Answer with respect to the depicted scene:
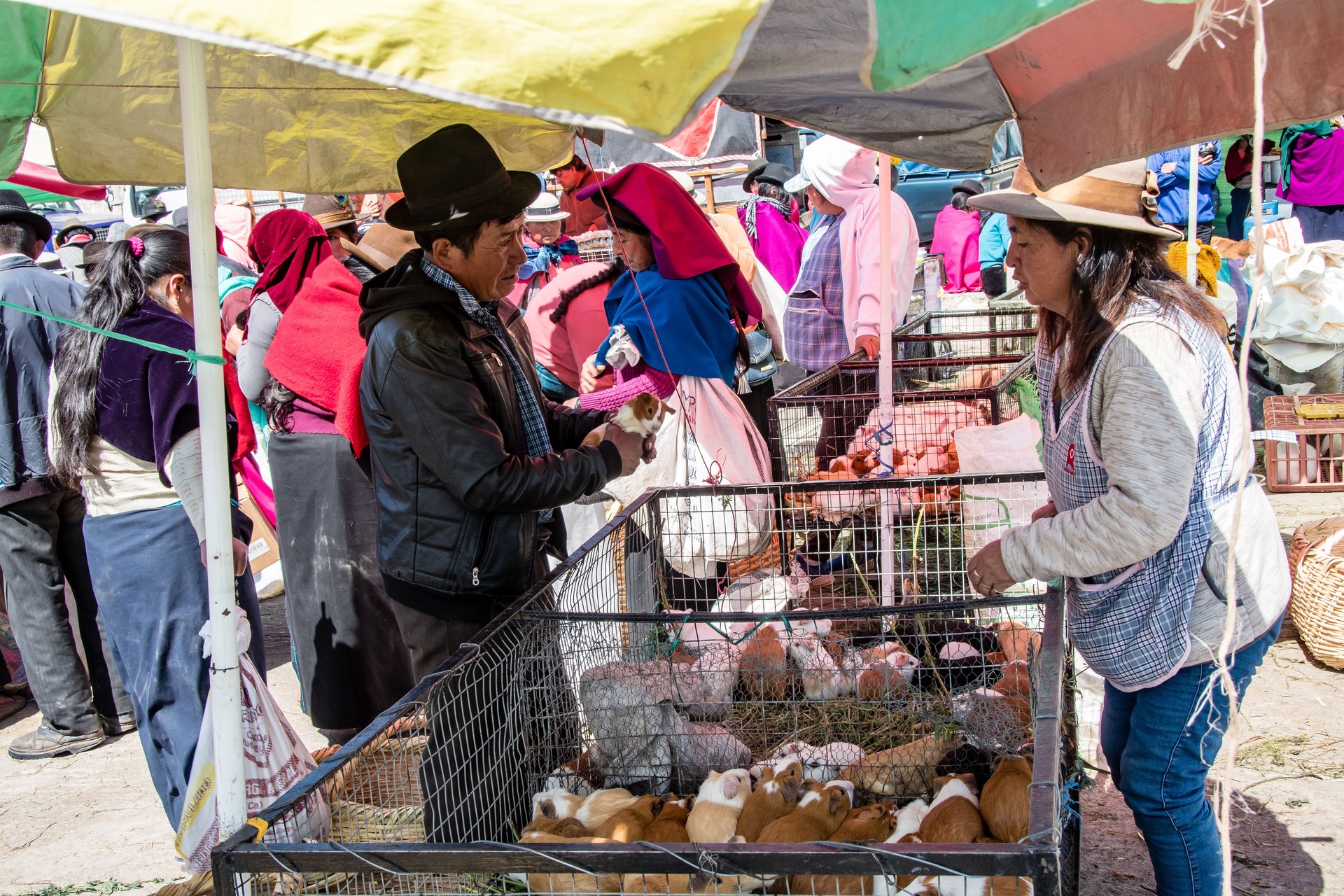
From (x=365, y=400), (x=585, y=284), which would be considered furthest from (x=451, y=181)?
(x=585, y=284)

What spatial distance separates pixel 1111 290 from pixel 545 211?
5967mm

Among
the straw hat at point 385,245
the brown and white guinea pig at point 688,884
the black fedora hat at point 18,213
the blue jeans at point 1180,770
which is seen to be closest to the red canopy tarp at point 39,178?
the black fedora hat at point 18,213

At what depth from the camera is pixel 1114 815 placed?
3.55 metres

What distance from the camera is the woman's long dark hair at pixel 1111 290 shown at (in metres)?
2.13

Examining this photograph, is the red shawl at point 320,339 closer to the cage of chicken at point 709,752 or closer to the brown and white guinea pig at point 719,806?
the cage of chicken at point 709,752

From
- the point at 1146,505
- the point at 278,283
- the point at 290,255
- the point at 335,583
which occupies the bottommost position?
the point at 335,583

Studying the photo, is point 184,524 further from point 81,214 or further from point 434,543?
point 81,214

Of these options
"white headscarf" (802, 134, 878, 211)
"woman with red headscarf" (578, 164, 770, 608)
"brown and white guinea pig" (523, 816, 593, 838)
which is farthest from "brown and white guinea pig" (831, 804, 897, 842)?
"white headscarf" (802, 134, 878, 211)

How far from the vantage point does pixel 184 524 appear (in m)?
3.43

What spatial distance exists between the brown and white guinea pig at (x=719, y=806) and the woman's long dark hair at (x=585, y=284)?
2.88m

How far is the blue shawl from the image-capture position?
165 inches

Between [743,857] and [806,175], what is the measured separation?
4.93 meters

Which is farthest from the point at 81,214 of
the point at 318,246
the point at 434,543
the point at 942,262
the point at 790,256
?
the point at 434,543

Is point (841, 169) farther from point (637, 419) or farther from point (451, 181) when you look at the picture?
point (451, 181)
